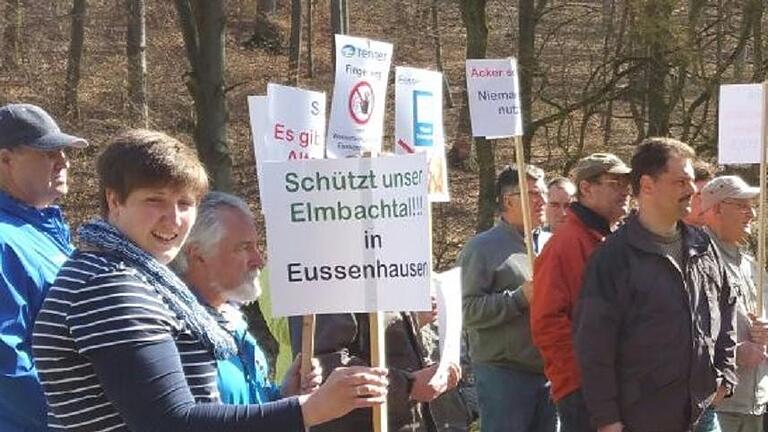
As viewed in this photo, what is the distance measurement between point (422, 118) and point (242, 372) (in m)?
1.95

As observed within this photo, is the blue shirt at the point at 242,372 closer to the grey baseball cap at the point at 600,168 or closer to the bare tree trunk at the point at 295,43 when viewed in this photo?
the grey baseball cap at the point at 600,168

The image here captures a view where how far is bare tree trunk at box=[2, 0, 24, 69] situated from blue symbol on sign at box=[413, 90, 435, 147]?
1446cm

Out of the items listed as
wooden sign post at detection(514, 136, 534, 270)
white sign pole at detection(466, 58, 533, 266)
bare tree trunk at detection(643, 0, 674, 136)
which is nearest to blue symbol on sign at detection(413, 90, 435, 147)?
wooden sign post at detection(514, 136, 534, 270)

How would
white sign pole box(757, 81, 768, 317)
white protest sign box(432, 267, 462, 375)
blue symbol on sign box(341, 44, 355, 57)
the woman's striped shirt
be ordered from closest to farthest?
the woman's striped shirt → blue symbol on sign box(341, 44, 355, 57) → white protest sign box(432, 267, 462, 375) → white sign pole box(757, 81, 768, 317)

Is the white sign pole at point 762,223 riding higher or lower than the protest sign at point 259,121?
lower

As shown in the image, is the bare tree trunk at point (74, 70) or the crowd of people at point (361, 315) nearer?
the crowd of people at point (361, 315)

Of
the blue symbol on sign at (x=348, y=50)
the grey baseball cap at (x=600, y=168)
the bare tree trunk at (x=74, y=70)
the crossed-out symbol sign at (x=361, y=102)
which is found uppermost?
the bare tree trunk at (x=74, y=70)

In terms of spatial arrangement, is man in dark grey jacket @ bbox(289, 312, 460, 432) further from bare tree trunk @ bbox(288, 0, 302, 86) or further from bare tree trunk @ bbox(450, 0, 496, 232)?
bare tree trunk @ bbox(288, 0, 302, 86)

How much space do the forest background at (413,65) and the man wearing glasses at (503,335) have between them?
4.11 meters

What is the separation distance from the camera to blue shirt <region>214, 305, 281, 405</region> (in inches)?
103

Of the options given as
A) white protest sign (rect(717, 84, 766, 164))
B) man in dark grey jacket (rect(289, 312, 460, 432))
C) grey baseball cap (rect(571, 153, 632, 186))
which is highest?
white protest sign (rect(717, 84, 766, 164))

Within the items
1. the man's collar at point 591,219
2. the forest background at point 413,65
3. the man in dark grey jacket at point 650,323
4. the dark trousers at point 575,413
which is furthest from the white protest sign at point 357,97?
the forest background at point 413,65

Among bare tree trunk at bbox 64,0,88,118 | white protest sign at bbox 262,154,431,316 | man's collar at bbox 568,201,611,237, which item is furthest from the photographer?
bare tree trunk at bbox 64,0,88,118

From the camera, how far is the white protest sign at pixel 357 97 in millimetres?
3572
